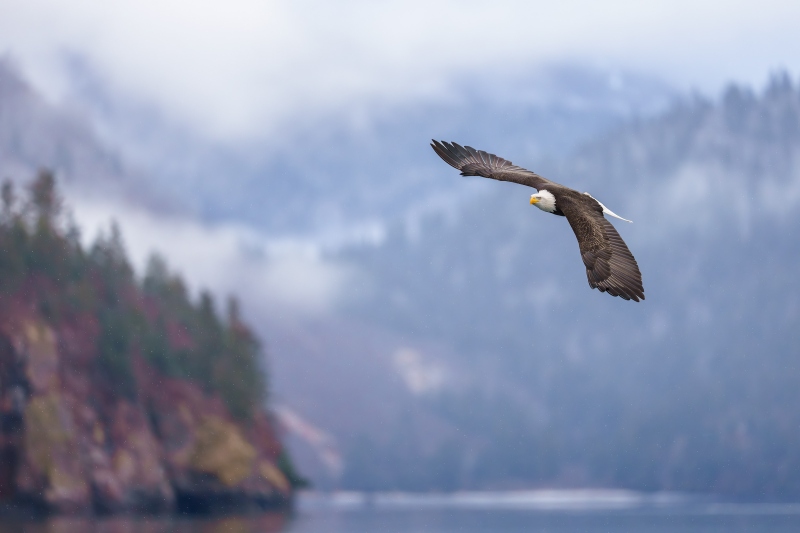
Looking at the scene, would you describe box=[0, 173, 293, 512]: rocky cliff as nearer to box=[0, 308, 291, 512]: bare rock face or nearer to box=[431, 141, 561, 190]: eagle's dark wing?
box=[0, 308, 291, 512]: bare rock face

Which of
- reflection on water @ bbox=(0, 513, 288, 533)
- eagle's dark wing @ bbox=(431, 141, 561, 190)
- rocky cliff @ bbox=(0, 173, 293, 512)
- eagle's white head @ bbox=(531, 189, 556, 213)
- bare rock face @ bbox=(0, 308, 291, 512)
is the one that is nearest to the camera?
eagle's white head @ bbox=(531, 189, 556, 213)

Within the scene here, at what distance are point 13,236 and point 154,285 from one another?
87.5 ft

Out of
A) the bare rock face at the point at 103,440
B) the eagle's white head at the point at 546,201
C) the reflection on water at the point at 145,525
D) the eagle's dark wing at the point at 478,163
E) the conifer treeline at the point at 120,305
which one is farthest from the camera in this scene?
the conifer treeline at the point at 120,305

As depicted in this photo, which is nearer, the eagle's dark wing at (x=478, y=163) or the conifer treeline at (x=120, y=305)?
the eagle's dark wing at (x=478, y=163)

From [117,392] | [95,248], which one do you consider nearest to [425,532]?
[117,392]

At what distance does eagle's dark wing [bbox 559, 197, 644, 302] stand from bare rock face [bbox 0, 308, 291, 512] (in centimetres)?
6237

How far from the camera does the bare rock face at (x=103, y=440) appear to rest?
278ft

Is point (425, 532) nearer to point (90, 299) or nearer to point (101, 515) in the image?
point (101, 515)

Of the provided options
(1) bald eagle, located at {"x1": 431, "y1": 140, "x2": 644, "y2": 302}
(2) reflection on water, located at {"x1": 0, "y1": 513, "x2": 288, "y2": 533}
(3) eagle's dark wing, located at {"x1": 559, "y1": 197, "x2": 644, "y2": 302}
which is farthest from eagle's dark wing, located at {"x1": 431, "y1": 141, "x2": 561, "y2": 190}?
(2) reflection on water, located at {"x1": 0, "y1": 513, "x2": 288, "y2": 533}

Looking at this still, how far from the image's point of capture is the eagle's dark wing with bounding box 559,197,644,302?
27.3m

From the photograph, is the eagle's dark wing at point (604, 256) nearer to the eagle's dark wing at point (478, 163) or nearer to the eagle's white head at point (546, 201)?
the eagle's white head at point (546, 201)

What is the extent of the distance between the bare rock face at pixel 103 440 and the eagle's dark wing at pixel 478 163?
2248 inches

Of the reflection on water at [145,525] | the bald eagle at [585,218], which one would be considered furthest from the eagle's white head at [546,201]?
the reflection on water at [145,525]

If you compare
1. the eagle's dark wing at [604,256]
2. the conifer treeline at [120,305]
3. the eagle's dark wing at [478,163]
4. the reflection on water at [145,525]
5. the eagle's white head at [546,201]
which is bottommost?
→ the reflection on water at [145,525]
